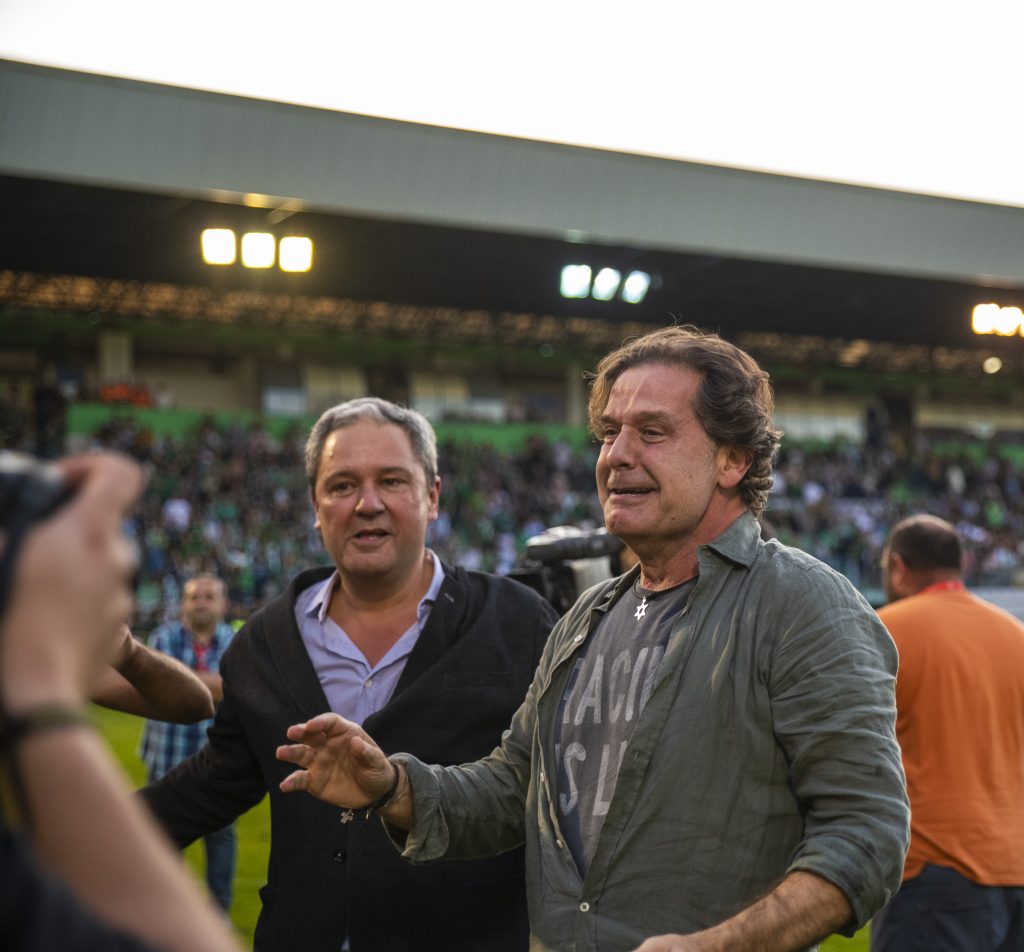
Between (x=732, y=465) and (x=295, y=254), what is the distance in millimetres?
17082

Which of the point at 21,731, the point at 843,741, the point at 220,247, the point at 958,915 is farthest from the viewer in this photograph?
the point at 220,247

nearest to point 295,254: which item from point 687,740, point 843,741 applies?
point 687,740

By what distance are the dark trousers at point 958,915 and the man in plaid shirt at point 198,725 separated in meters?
3.50

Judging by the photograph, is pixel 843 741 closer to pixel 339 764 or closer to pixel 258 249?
pixel 339 764

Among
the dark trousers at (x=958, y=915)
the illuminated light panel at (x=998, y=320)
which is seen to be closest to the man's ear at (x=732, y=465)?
the dark trousers at (x=958, y=915)

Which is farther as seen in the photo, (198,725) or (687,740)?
(198,725)

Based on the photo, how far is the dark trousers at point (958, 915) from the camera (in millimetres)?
4336

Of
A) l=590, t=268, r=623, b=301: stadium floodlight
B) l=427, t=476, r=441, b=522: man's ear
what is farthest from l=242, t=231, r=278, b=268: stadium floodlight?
l=427, t=476, r=441, b=522: man's ear

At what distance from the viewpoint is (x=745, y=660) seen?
2.27 meters

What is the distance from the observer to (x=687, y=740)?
227 centimetres

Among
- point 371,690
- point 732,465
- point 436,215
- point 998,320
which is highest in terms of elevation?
point 436,215

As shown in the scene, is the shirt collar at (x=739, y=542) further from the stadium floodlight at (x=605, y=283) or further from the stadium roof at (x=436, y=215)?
the stadium floodlight at (x=605, y=283)

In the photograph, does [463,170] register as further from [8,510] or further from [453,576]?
[8,510]

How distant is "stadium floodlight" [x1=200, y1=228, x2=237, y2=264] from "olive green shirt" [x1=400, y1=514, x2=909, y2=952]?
1760cm
